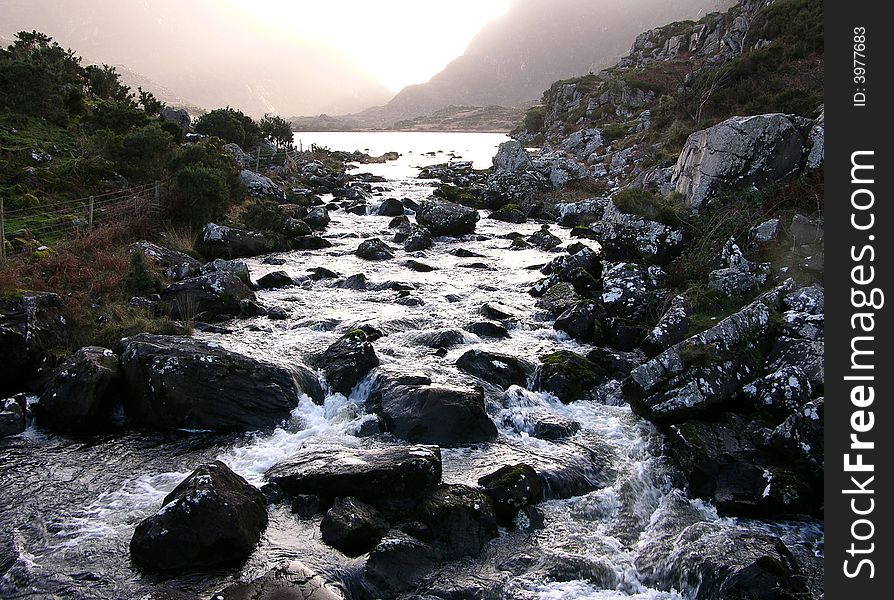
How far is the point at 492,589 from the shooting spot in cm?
873

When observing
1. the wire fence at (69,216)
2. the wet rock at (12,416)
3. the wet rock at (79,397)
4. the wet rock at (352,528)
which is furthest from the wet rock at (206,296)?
the wet rock at (352,528)

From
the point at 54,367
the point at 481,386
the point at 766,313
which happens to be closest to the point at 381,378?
the point at 481,386


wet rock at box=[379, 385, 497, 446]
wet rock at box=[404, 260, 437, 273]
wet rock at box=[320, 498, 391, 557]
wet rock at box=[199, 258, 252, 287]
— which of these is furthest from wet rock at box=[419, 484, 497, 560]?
wet rock at box=[404, 260, 437, 273]

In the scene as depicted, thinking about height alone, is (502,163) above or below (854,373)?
above

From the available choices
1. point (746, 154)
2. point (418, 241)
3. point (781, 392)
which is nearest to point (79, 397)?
point (781, 392)

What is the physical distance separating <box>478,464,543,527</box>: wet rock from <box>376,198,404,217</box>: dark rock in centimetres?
3171

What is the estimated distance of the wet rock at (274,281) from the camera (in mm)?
23484

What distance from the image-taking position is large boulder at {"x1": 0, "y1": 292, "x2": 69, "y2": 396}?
45.0ft

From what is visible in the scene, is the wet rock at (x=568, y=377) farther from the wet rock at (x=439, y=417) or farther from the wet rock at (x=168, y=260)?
the wet rock at (x=168, y=260)

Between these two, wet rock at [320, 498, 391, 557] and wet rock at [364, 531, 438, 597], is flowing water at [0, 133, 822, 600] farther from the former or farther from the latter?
wet rock at [364, 531, 438, 597]

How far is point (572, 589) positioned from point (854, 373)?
5111 millimetres

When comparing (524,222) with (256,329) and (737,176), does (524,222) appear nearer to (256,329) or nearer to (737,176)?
(737,176)

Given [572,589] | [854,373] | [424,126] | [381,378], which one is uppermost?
[424,126]

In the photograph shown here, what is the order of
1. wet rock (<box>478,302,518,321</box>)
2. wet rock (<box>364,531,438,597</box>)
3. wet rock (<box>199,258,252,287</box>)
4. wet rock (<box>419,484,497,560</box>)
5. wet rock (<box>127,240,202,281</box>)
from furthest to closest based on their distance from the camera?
wet rock (<box>199,258,252,287</box>)
wet rock (<box>127,240,202,281</box>)
wet rock (<box>478,302,518,321</box>)
wet rock (<box>419,484,497,560</box>)
wet rock (<box>364,531,438,597</box>)
